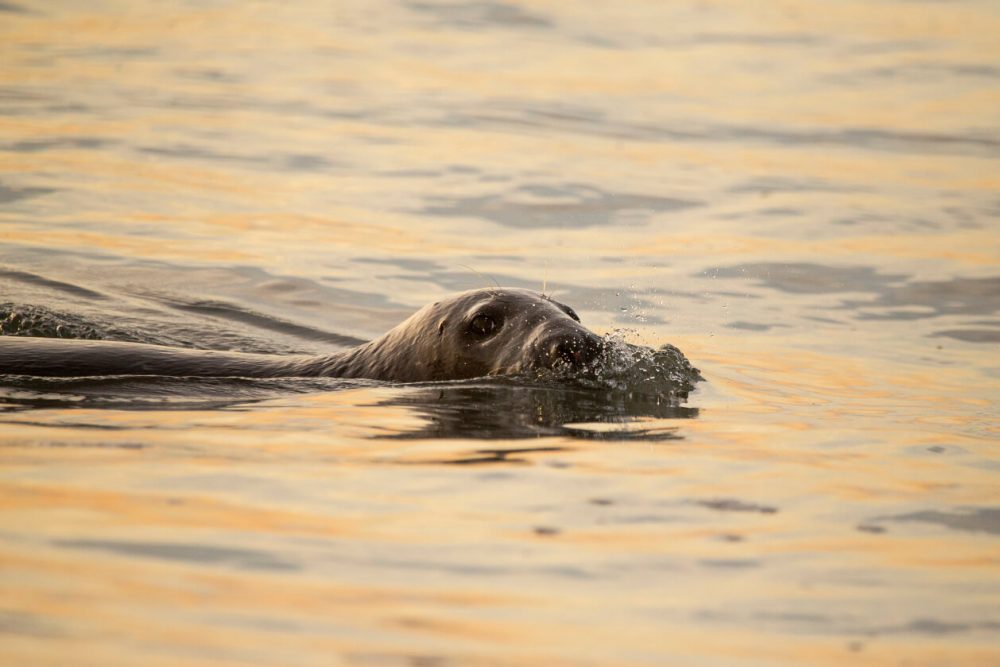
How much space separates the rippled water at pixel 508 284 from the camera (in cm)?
453

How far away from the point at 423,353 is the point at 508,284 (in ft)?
11.7

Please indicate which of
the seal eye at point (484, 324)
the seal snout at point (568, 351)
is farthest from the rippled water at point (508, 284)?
the seal eye at point (484, 324)

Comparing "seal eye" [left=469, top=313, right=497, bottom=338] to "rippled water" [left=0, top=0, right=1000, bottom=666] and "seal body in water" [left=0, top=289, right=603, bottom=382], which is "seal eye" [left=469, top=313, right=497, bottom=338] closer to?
"seal body in water" [left=0, top=289, right=603, bottom=382]

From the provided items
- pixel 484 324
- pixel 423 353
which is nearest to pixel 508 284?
pixel 423 353

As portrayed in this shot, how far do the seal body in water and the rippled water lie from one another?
279 mm

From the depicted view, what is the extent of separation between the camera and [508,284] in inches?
468

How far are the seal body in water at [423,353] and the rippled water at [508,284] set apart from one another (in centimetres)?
28

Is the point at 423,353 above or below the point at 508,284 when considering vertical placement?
below

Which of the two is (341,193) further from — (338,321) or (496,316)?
(496,316)

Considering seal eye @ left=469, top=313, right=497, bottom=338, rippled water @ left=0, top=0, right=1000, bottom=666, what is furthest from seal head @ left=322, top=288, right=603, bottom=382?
rippled water @ left=0, top=0, right=1000, bottom=666

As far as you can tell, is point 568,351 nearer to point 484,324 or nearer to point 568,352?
point 568,352

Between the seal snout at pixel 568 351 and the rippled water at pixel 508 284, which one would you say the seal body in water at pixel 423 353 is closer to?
the seal snout at pixel 568 351

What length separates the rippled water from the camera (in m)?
4.53

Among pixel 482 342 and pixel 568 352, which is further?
pixel 482 342
